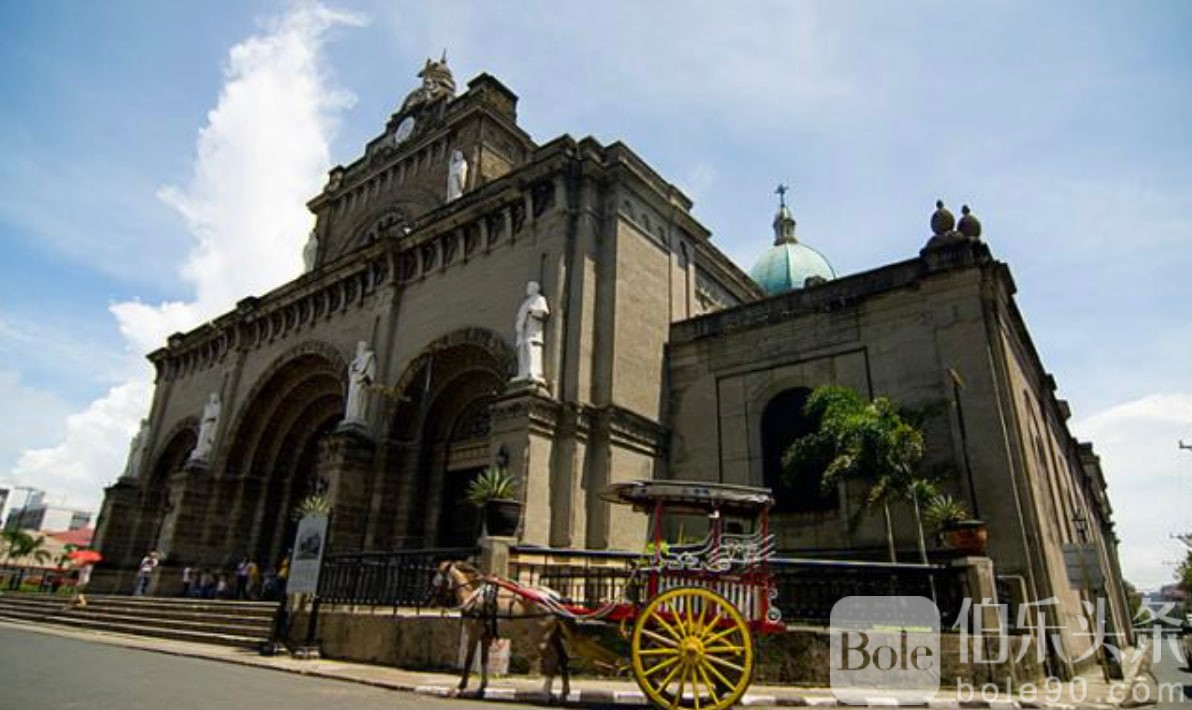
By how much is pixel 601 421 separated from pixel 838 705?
10.0 m

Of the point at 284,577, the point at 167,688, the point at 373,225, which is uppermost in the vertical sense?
the point at 373,225

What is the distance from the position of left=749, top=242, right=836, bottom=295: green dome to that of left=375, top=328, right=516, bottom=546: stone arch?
18.4 m

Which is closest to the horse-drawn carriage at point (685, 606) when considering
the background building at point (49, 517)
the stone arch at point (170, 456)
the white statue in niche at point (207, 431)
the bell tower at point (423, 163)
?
the bell tower at point (423, 163)

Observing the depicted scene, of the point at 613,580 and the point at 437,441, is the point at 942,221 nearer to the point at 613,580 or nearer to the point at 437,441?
the point at 613,580

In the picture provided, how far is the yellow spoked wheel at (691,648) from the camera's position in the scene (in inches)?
Result: 248

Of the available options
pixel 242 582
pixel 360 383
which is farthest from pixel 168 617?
pixel 360 383

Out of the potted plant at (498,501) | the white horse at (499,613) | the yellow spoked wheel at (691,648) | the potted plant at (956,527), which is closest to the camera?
the yellow spoked wheel at (691,648)

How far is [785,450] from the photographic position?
1778cm

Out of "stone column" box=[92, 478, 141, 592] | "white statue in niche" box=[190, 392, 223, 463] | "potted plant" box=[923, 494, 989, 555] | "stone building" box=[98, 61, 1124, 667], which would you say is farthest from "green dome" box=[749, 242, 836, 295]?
"stone column" box=[92, 478, 141, 592]

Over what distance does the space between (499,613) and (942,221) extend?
15.0 meters

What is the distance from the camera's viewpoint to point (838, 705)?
25.4ft

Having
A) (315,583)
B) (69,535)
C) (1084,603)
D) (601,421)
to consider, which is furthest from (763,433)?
(69,535)

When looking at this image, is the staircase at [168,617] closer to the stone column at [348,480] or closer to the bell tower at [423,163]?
the stone column at [348,480]

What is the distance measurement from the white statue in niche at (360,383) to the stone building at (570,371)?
9cm
